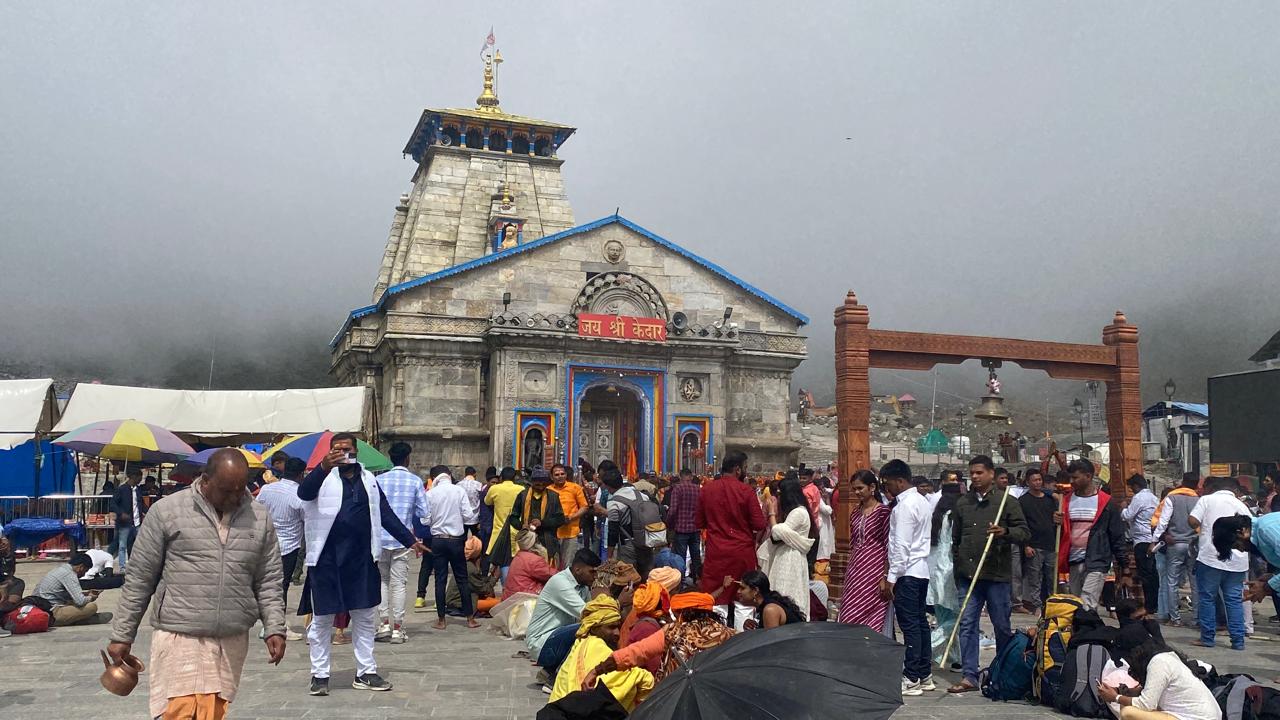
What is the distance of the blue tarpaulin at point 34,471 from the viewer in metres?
20.5

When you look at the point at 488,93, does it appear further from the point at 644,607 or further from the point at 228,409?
the point at 644,607

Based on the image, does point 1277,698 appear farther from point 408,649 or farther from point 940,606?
point 408,649

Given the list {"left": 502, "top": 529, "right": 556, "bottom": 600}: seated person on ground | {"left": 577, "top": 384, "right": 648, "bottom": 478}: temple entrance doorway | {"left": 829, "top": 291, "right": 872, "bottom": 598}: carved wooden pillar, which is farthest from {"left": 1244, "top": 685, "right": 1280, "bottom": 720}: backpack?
{"left": 577, "top": 384, "right": 648, "bottom": 478}: temple entrance doorway

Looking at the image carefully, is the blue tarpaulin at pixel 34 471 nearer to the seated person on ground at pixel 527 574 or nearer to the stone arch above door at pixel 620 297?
the stone arch above door at pixel 620 297

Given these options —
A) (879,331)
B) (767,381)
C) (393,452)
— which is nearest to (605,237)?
(767,381)

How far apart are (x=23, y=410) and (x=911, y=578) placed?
2067cm

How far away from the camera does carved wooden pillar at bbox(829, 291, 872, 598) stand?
12367mm

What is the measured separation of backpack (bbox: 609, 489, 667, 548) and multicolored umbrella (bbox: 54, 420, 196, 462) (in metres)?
11.5

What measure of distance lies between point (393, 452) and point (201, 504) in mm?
4975

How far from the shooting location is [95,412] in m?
22.4

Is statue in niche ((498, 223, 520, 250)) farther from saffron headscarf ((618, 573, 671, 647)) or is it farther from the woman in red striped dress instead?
saffron headscarf ((618, 573, 671, 647))

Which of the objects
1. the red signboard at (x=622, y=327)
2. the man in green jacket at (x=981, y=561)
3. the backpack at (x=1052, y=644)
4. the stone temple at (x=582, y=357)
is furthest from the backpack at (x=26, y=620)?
the red signboard at (x=622, y=327)

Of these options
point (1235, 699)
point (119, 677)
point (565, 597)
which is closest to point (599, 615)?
point (565, 597)

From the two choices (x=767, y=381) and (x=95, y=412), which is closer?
(x=95, y=412)
